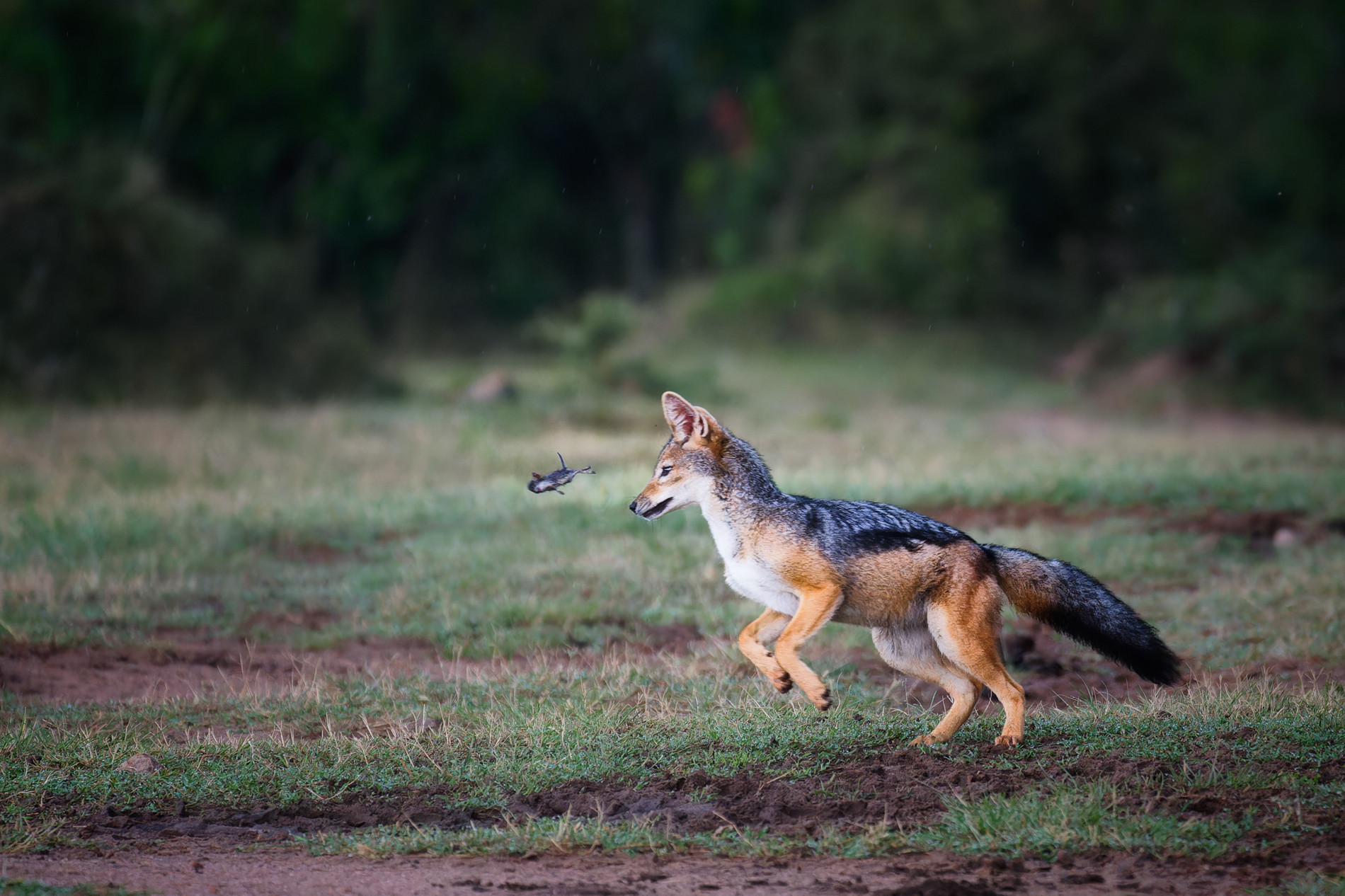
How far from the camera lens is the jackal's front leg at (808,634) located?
5797 millimetres

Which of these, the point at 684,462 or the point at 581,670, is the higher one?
the point at 684,462

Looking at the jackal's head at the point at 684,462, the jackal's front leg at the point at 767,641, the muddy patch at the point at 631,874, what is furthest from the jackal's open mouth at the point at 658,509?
the muddy patch at the point at 631,874

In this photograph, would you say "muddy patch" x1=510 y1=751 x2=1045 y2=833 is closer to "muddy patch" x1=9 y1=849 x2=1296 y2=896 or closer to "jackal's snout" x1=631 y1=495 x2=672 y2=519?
"muddy patch" x1=9 y1=849 x2=1296 y2=896

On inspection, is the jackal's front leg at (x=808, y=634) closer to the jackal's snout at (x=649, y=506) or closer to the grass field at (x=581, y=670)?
the grass field at (x=581, y=670)

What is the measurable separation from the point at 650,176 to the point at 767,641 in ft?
123

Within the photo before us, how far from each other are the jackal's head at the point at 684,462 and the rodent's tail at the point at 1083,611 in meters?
1.33

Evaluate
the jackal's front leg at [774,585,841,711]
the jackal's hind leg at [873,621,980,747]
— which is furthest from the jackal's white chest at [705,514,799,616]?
the jackal's hind leg at [873,621,980,747]

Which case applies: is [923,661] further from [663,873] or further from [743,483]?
[663,873]

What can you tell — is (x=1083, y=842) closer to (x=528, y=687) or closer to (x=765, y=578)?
(x=765, y=578)

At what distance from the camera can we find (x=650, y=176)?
4269 cm

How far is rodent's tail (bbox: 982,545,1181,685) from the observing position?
5.87 meters

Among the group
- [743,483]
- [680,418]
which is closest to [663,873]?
[743,483]

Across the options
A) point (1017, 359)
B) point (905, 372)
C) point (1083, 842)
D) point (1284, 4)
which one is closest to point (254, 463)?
point (1083, 842)

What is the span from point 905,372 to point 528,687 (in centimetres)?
2057
